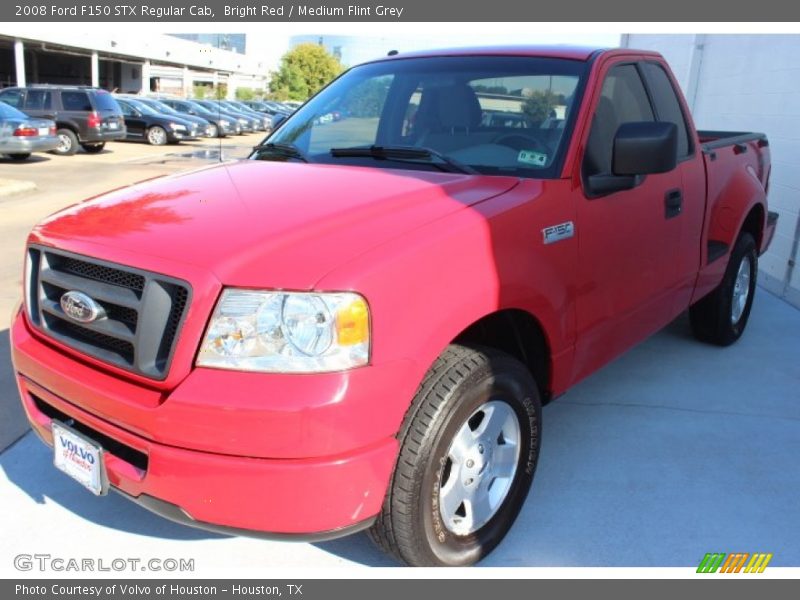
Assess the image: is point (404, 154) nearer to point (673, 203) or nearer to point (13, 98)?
point (673, 203)

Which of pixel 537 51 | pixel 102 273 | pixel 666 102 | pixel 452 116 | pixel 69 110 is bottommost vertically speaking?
pixel 102 273

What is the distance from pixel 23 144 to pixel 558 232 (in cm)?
1576

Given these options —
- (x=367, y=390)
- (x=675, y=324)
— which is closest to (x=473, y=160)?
(x=367, y=390)

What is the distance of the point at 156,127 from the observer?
79.1 feet

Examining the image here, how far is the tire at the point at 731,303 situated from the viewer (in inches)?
195

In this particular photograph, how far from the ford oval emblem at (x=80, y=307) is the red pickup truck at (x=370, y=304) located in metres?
0.01

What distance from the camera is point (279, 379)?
83.2 inches

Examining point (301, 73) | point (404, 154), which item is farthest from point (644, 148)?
point (301, 73)

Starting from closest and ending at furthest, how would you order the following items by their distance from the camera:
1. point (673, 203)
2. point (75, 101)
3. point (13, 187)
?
point (673, 203) < point (13, 187) < point (75, 101)

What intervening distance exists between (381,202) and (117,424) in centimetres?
117

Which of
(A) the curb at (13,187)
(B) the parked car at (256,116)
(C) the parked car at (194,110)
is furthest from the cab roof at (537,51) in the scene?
(B) the parked car at (256,116)

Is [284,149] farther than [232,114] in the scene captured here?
No
